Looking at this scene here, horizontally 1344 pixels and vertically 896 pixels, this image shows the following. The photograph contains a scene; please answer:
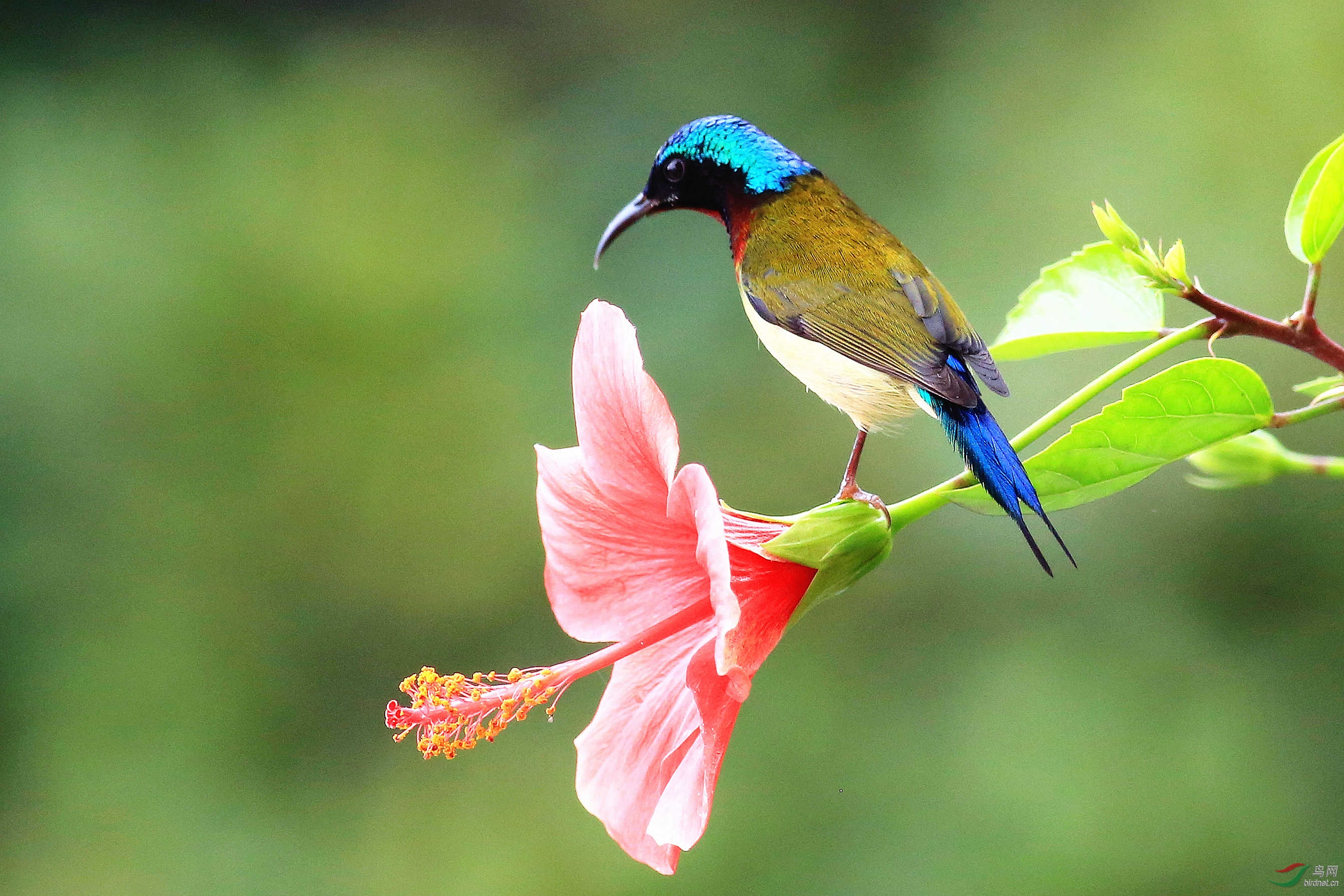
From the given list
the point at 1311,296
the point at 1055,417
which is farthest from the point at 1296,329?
the point at 1055,417

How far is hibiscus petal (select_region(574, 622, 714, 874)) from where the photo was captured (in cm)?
48

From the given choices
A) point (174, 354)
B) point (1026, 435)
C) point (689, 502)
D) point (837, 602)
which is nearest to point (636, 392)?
point (689, 502)

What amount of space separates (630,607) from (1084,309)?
26 cm

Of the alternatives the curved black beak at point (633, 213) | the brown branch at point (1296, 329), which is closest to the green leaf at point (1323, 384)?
the brown branch at point (1296, 329)

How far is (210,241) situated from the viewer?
2158mm

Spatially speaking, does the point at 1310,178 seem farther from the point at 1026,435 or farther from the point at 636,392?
the point at 636,392

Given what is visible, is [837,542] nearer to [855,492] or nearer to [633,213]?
[855,492]

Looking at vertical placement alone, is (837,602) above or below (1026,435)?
below

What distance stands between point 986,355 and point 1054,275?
57 mm

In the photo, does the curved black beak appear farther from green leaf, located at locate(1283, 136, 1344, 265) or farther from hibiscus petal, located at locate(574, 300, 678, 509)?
green leaf, located at locate(1283, 136, 1344, 265)

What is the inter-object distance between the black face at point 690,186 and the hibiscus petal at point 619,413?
0.29 m

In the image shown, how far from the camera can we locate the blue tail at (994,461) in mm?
439

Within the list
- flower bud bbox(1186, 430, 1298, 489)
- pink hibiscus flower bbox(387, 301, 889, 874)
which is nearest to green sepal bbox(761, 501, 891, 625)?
pink hibiscus flower bbox(387, 301, 889, 874)

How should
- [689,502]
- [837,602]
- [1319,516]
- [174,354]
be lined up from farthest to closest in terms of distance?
[174,354] < [837,602] < [1319,516] < [689,502]
